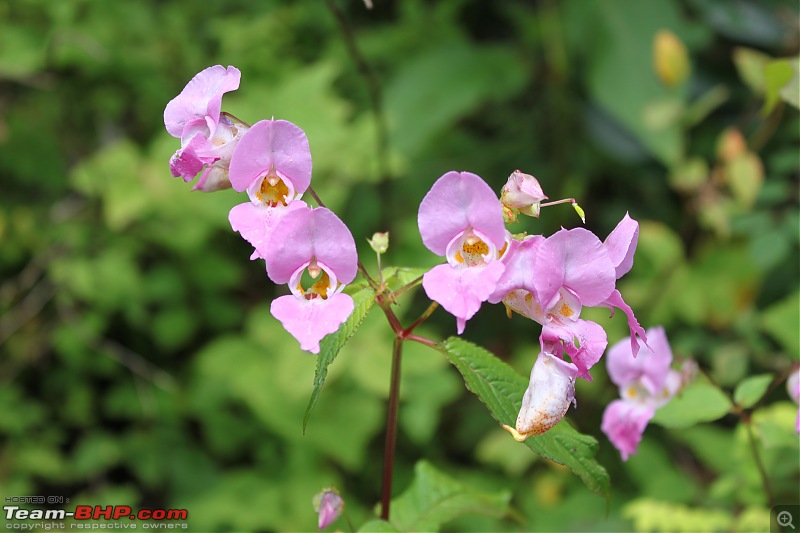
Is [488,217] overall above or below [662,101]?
below

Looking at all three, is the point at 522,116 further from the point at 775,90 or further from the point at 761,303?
the point at 775,90

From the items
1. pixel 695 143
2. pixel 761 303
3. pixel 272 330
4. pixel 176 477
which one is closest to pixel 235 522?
pixel 176 477

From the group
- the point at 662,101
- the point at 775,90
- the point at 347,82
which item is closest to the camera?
the point at 775,90

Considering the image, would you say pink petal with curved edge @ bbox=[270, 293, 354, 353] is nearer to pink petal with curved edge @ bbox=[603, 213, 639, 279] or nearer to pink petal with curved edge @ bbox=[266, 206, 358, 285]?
pink petal with curved edge @ bbox=[266, 206, 358, 285]

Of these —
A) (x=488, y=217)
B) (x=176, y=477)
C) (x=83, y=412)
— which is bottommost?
(x=488, y=217)

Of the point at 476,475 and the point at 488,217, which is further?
the point at 476,475

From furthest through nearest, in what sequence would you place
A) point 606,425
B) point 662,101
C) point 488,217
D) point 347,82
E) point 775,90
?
point 347,82
point 662,101
point 775,90
point 606,425
point 488,217

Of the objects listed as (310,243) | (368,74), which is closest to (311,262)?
(310,243)
